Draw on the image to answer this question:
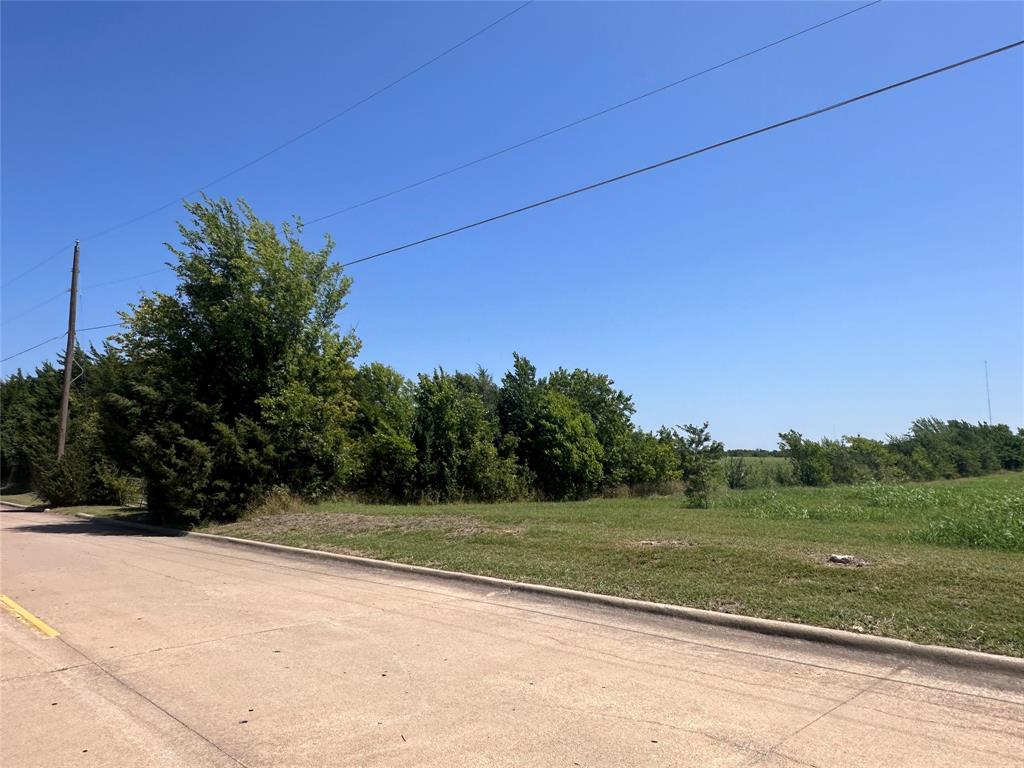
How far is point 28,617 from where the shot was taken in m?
8.82

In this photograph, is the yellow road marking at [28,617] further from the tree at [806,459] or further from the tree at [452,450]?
the tree at [806,459]

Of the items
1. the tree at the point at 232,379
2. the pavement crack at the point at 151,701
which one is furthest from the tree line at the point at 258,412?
the pavement crack at the point at 151,701

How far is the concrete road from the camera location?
4469 mm

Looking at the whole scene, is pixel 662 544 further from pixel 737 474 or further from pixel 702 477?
pixel 737 474

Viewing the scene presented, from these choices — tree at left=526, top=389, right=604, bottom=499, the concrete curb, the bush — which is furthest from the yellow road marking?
the bush

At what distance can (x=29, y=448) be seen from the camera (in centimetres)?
4156

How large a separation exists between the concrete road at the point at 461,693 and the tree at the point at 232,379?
39.1 ft

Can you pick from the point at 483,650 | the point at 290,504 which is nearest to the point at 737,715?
the point at 483,650

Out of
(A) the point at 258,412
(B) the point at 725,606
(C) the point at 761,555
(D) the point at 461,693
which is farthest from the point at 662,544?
(A) the point at 258,412

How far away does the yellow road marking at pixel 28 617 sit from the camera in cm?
801

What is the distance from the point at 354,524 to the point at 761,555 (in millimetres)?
10899

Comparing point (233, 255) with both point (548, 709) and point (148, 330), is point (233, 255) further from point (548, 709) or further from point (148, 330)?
point (548, 709)

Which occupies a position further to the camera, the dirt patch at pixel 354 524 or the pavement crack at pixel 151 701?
the dirt patch at pixel 354 524

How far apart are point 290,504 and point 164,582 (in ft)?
34.5
